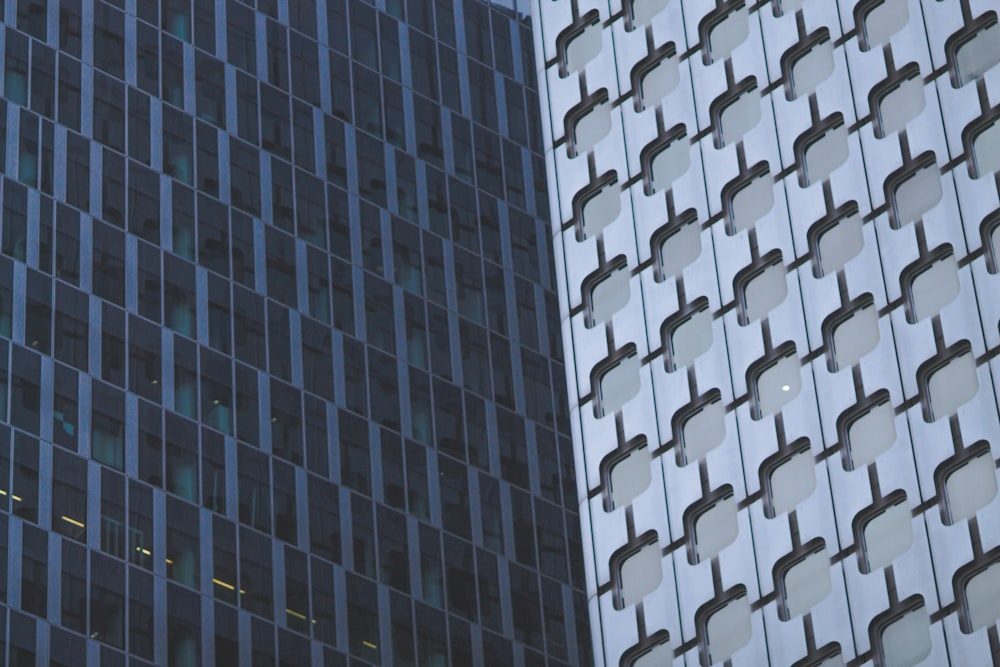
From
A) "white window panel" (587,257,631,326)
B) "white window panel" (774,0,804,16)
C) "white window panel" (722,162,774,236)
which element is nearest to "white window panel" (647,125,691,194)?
"white window panel" (722,162,774,236)

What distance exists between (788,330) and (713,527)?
5838mm

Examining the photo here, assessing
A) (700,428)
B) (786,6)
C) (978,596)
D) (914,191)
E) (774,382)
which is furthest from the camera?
(786,6)

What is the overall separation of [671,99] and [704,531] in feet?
48.3

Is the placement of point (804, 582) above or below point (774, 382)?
below

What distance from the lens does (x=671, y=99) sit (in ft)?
272

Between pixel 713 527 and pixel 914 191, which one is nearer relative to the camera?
pixel 914 191

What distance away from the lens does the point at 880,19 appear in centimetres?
7825

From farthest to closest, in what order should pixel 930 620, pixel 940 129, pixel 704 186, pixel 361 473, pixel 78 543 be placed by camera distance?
pixel 361 473 < pixel 78 543 < pixel 704 186 < pixel 940 129 < pixel 930 620

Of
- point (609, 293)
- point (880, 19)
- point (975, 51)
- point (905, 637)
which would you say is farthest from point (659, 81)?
point (905, 637)

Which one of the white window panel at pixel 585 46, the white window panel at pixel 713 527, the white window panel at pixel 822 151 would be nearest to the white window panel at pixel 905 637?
the white window panel at pixel 713 527

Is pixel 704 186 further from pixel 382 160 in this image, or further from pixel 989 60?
pixel 382 160

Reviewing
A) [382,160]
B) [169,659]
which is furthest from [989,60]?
[382,160]

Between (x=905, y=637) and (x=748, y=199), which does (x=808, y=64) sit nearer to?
(x=748, y=199)

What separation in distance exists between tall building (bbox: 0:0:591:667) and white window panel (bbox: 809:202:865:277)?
31672mm
